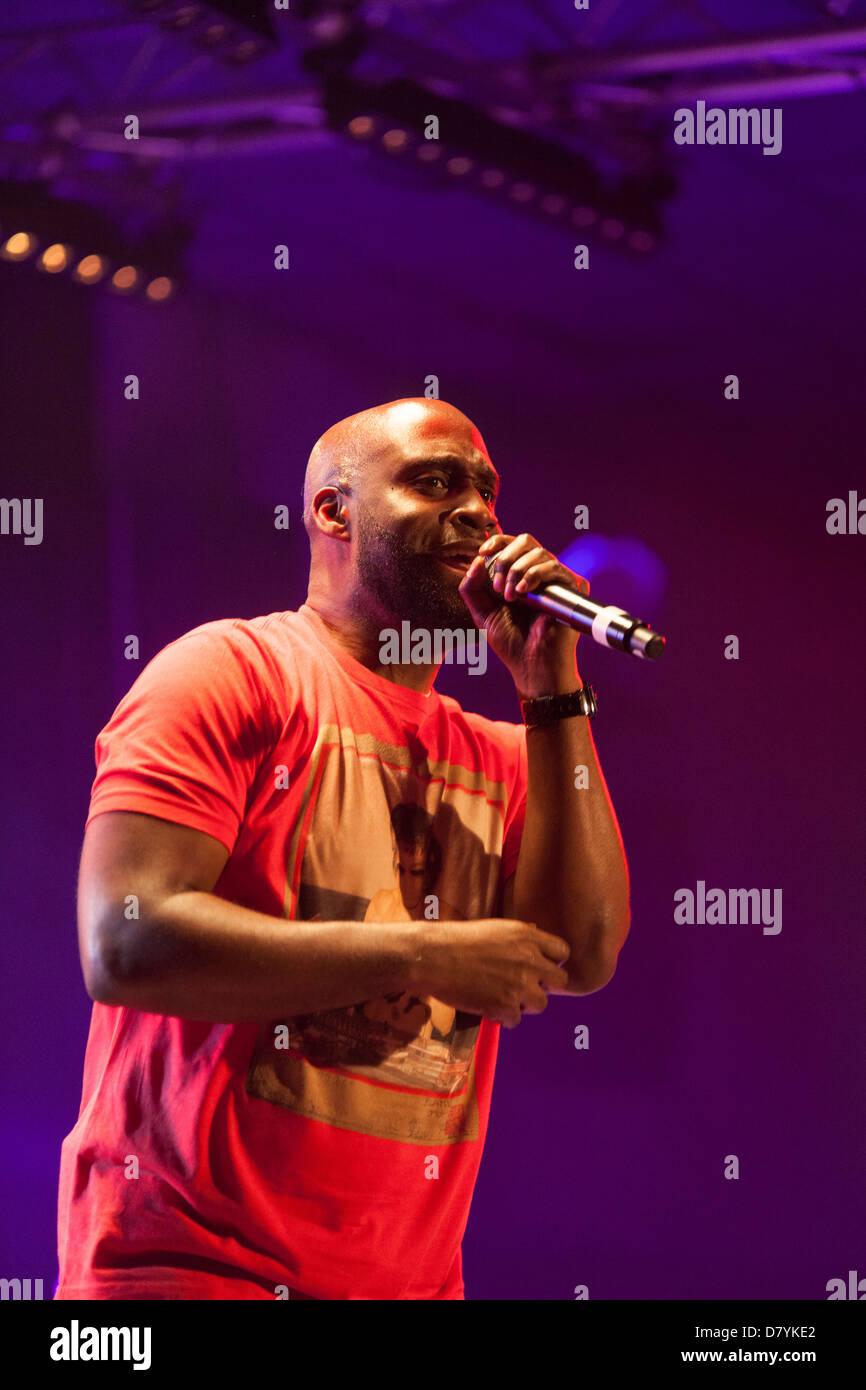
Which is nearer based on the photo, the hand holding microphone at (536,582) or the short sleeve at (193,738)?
the short sleeve at (193,738)

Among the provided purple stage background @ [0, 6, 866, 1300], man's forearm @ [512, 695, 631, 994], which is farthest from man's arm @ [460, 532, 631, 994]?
purple stage background @ [0, 6, 866, 1300]

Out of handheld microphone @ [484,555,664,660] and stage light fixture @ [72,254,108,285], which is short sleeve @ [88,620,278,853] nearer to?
handheld microphone @ [484,555,664,660]

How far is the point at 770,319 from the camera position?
2871mm

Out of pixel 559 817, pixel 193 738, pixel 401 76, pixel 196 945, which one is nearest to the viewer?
pixel 196 945

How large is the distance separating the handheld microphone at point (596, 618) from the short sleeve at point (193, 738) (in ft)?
1.14

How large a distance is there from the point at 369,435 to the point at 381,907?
2.21ft

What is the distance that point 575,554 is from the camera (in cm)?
287

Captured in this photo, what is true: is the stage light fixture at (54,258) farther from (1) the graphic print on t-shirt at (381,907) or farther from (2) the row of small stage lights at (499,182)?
(1) the graphic print on t-shirt at (381,907)

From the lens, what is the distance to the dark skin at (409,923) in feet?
4.45

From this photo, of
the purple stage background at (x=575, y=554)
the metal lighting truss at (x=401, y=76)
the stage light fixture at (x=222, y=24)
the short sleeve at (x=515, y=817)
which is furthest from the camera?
the purple stage background at (x=575, y=554)

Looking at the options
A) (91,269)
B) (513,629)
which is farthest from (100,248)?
(513,629)

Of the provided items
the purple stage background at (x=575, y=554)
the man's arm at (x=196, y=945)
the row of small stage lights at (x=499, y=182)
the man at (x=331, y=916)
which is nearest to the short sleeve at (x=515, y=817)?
the man at (x=331, y=916)

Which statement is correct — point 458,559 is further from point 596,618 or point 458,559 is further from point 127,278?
point 127,278
